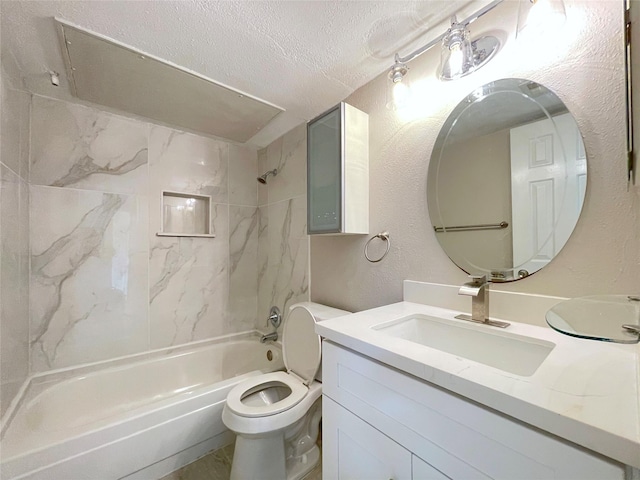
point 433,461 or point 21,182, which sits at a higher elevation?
point 21,182

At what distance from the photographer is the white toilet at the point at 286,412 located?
1136 mm

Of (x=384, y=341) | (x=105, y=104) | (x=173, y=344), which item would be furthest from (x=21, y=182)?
(x=384, y=341)

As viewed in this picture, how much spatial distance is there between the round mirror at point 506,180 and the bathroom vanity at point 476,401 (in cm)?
17

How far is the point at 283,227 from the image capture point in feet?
6.73

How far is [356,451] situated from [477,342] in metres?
0.50

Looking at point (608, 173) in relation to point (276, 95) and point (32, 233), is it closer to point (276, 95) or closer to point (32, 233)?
point (276, 95)

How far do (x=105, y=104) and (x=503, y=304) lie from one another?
7.71 ft

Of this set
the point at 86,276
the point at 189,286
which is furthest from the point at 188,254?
the point at 86,276

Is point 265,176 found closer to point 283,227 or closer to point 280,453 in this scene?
point 283,227

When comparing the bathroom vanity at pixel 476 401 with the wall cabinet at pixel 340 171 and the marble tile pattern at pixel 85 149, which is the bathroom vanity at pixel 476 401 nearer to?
the wall cabinet at pixel 340 171

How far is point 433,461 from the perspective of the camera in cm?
55

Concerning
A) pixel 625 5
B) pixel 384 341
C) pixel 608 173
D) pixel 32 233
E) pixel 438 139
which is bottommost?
Answer: pixel 384 341

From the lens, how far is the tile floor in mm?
1289

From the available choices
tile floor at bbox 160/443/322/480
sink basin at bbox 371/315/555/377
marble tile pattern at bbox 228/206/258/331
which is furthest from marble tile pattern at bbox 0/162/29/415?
sink basin at bbox 371/315/555/377
